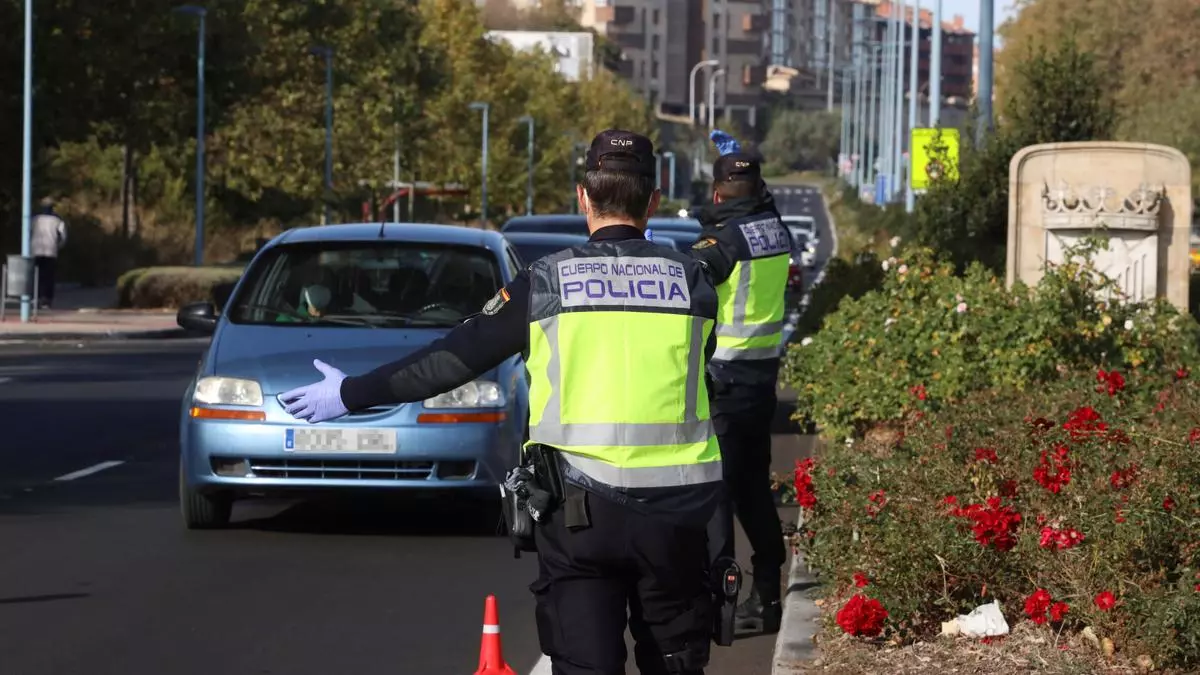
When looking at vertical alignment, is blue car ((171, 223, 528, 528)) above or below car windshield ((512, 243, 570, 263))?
below

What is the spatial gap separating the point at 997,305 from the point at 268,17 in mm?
44456

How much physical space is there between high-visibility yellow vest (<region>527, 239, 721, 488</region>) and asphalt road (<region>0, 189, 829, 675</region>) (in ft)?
10.0

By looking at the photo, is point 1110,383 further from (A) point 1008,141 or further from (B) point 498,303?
(A) point 1008,141

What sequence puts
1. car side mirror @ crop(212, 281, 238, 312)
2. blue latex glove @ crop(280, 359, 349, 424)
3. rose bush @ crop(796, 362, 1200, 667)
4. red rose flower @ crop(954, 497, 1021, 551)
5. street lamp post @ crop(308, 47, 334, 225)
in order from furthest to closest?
street lamp post @ crop(308, 47, 334, 225) → car side mirror @ crop(212, 281, 238, 312) → red rose flower @ crop(954, 497, 1021, 551) → rose bush @ crop(796, 362, 1200, 667) → blue latex glove @ crop(280, 359, 349, 424)

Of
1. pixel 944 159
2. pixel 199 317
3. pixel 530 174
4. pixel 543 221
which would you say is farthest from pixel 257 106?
pixel 199 317

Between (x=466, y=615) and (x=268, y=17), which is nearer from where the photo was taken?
(x=466, y=615)

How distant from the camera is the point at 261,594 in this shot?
910 cm

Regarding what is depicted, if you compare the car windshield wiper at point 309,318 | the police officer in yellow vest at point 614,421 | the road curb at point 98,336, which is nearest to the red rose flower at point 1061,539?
the police officer in yellow vest at point 614,421

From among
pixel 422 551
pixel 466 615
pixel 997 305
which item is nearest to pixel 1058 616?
pixel 466 615

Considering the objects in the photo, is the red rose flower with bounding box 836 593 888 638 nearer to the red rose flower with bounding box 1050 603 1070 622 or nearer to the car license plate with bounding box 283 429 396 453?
the red rose flower with bounding box 1050 603 1070 622

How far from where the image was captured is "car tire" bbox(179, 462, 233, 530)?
10.8m

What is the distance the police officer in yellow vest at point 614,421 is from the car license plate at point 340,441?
Result: 558 cm

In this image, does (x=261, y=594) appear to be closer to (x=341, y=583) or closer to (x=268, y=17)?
(x=341, y=583)

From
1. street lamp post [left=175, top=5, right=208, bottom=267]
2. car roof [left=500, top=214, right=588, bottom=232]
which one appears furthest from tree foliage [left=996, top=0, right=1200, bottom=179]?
car roof [left=500, top=214, right=588, bottom=232]
